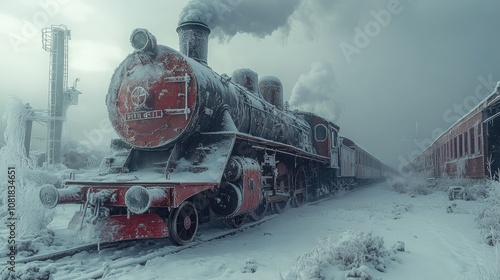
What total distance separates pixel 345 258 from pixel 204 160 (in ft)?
9.12

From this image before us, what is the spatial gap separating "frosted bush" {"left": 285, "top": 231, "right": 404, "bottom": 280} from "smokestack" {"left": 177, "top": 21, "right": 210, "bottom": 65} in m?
4.52

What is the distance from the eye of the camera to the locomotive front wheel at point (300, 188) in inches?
407

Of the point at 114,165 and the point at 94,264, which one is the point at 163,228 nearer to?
the point at 94,264

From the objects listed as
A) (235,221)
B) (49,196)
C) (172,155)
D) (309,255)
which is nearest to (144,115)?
(172,155)

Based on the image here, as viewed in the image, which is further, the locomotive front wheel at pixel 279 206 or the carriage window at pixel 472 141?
the carriage window at pixel 472 141

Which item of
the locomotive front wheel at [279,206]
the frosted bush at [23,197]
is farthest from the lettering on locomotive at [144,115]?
the locomotive front wheel at [279,206]

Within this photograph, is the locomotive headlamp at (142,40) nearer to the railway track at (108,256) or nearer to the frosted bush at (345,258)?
the railway track at (108,256)

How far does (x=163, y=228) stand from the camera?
4.66m

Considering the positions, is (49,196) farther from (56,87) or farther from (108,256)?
(56,87)

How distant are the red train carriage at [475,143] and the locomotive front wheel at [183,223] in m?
7.77

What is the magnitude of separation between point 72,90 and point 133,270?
105 ft

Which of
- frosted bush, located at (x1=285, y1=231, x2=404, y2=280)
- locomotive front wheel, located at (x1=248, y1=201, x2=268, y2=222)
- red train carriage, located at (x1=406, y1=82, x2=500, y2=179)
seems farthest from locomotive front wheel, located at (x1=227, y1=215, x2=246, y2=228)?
red train carriage, located at (x1=406, y1=82, x2=500, y2=179)

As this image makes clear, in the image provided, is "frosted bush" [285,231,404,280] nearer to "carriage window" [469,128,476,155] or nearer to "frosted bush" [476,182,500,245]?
"frosted bush" [476,182,500,245]

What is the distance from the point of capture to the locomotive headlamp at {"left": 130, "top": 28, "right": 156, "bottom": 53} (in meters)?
5.75
